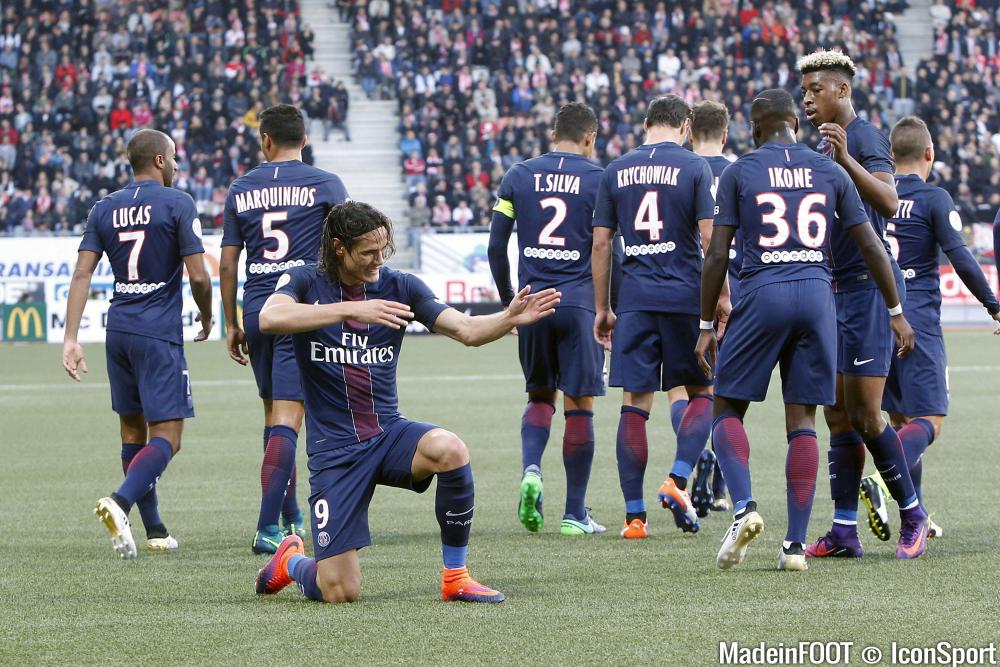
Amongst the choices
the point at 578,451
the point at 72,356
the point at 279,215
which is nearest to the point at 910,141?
the point at 578,451

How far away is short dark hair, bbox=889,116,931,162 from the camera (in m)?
7.92

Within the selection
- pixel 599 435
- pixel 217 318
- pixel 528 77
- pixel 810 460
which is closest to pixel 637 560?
pixel 810 460

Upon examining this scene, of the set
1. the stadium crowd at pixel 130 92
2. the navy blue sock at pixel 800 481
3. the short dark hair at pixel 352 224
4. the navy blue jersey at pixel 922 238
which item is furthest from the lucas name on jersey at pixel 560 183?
the stadium crowd at pixel 130 92

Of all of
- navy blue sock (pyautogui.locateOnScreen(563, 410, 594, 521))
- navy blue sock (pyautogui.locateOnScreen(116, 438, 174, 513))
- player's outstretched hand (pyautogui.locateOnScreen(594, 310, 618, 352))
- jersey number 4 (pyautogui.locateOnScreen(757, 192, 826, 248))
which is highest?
jersey number 4 (pyautogui.locateOnScreen(757, 192, 826, 248))

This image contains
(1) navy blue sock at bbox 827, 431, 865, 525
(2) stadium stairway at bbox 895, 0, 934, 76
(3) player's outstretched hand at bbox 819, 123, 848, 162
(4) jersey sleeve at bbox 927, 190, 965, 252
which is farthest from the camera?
(2) stadium stairway at bbox 895, 0, 934, 76

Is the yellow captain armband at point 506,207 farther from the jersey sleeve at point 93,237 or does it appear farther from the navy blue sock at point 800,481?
A: the navy blue sock at point 800,481

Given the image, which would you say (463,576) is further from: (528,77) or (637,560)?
(528,77)

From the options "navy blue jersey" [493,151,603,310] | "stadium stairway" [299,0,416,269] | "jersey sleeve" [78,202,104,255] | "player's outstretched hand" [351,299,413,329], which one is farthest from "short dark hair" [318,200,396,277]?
"stadium stairway" [299,0,416,269]

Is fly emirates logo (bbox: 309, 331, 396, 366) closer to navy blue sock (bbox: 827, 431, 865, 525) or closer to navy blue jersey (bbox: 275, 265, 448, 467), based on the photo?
navy blue jersey (bbox: 275, 265, 448, 467)

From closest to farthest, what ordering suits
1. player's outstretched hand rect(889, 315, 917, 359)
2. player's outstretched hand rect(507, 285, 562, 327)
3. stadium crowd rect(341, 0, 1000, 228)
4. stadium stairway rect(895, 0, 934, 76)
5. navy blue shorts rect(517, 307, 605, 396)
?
player's outstretched hand rect(507, 285, 562, 327) → player's outstretched hand rect(889, 315, 917, 359) → navy blue shorts rect(517, 307, 605, 396) → stadium crowd rect(341, 0, 1000, 228) → stadium stairway rect(895, 0, 934, 76)

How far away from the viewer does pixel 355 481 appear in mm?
6012

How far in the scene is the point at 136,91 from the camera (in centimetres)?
3400

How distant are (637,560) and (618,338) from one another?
1.52 metres

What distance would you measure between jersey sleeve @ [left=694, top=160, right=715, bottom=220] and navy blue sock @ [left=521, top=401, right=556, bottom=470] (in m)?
1.41
